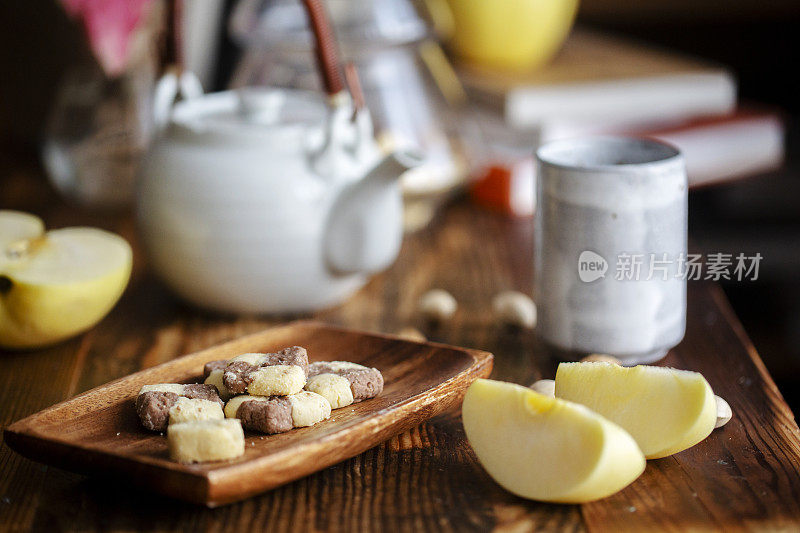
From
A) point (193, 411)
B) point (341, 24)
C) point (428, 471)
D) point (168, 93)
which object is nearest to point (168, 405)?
point (193, 411)

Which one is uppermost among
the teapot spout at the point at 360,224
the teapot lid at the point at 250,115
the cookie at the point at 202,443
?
the teapot lid at the point at 250,115

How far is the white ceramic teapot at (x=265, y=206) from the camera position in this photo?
0.80m

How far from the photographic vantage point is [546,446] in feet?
1.64

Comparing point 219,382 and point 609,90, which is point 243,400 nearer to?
point 219,382

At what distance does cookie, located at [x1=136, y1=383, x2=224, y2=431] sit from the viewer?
546 millimetres

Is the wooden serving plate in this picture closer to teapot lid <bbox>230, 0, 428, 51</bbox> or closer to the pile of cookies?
the pile of cookies

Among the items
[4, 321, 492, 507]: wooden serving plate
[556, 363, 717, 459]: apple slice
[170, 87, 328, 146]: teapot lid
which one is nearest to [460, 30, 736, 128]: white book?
[170, 87, 328, 146]: teapot lid

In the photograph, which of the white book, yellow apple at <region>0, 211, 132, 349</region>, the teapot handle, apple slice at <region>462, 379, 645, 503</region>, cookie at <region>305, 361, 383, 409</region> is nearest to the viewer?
apple slice at <region>462, 379, 645, 503</region>

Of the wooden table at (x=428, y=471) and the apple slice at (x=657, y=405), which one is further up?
the apple slice at (x=657, y=405)

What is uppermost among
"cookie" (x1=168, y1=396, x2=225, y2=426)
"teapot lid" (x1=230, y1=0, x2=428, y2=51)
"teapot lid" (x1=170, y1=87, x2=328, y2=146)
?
"teapot lid" (x1=230, y1=0, x2=428, y2=51)

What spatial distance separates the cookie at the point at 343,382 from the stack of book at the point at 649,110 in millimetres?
585

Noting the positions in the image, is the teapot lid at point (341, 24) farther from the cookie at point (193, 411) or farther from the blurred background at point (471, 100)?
the cookie at point (193, 411)

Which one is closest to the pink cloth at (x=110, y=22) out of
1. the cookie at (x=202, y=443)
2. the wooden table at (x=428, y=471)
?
the wooden table at (x=428, y=471)

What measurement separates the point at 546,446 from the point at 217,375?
8.8 inches
